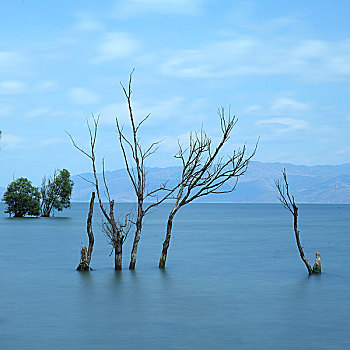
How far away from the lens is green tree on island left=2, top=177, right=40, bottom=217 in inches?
3578

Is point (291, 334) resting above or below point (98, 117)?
below

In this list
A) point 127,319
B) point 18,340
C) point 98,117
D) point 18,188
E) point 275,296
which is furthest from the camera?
point 18,188

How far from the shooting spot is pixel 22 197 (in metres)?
92.5

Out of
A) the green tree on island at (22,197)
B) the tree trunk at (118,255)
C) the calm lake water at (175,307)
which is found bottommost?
the calm lake water at (175,307)

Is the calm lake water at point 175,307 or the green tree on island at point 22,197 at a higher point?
the green tree on island at point 22,197

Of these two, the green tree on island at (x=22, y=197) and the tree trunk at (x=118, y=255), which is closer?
the tree trunk at (x=118, y=255)

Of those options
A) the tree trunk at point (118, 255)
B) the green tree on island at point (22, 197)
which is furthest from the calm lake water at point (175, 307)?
the green tree on island at point (22, 197)

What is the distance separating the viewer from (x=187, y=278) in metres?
24.4

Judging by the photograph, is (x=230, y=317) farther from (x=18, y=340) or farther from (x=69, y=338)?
(x=18, y=340)

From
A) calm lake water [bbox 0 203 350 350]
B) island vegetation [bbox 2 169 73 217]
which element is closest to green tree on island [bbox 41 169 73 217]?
island vegetation [bbox 2 169 73 217]

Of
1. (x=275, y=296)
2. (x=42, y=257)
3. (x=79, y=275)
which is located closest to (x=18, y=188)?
(x=42, y=257)

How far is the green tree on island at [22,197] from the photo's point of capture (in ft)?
298

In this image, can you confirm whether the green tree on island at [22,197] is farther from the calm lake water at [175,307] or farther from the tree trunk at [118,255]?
the tree trunk at [118,255]

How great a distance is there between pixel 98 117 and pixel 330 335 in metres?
12.5
